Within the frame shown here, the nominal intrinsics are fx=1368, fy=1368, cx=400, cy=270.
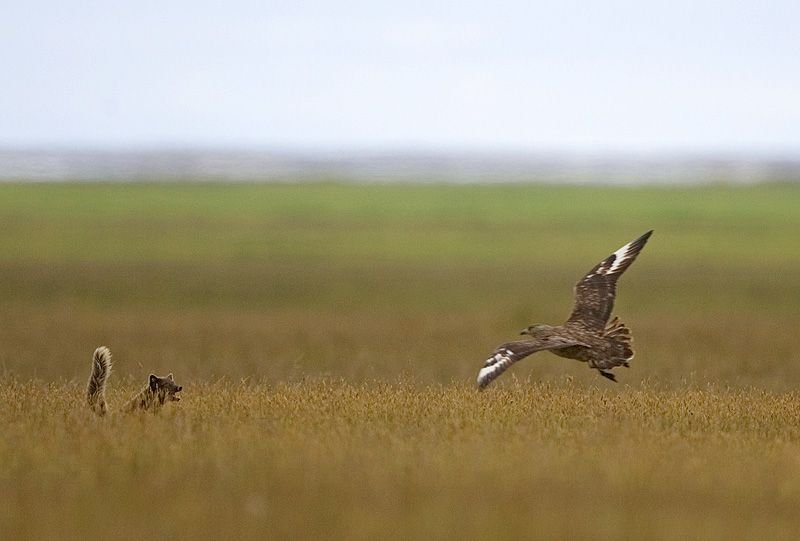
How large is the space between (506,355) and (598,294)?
2805 millimetres

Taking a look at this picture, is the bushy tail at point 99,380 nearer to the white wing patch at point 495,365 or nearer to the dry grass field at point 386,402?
the dry grass field at point 386,402

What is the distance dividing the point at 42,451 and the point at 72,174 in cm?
17128

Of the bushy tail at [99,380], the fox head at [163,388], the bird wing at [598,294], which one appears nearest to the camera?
the bushy tail at [99,380]

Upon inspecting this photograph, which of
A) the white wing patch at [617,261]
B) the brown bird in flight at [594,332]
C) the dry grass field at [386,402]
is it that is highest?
the white wing patch at [617,261]

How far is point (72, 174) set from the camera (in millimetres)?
175375

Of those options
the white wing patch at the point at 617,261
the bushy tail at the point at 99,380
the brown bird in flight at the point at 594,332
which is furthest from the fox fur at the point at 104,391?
the white wing patch at the point at 617,261

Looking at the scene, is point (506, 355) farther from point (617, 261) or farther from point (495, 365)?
point (617, 261)

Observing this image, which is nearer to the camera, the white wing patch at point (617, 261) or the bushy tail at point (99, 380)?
the bushy tail at point (99, 380)

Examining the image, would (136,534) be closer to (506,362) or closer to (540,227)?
(506,362)

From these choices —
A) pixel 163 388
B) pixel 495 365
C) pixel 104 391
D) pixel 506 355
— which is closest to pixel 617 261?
pixel 506 355

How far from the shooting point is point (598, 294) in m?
13.9

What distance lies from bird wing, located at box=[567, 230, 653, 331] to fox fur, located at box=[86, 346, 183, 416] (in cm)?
419

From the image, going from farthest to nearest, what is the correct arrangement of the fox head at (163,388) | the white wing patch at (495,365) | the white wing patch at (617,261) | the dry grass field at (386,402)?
the white wing patch at (617,261) < the fox head at (163,388) < the white wing patch at (495,365) < the dry grass field at (386,402)

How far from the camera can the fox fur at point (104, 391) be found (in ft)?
35.2
